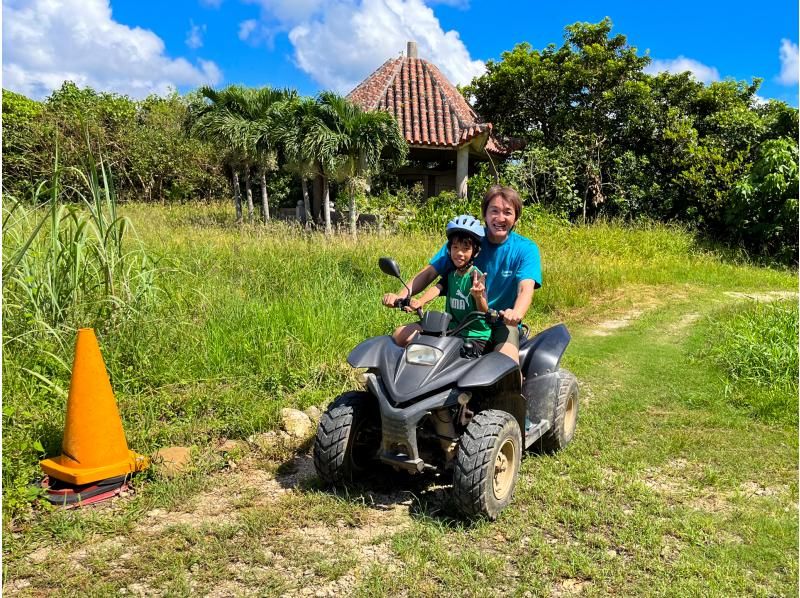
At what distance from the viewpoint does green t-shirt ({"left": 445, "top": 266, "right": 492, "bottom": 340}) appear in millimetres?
3559

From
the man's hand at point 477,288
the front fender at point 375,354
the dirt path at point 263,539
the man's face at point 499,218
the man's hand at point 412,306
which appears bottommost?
the dirt path at point 263,539

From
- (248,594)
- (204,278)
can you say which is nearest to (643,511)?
(248,594)

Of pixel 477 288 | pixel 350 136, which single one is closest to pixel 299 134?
pixel 350 136

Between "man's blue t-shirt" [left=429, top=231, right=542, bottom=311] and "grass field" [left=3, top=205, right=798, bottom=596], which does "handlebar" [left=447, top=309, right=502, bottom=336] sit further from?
"grass field" [left=3, top=205, right=798, bottom=596]

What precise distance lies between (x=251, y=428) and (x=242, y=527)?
1193mm

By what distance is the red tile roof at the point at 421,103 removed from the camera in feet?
49.8

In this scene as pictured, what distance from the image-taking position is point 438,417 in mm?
3242

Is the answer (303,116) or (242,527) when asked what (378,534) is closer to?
(242,527)

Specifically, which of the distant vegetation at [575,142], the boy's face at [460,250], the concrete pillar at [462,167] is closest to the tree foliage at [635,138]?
the distant vegetation at [575,142]

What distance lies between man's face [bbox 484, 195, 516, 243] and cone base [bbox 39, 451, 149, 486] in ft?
7.95

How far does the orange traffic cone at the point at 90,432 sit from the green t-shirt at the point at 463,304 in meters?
2.00

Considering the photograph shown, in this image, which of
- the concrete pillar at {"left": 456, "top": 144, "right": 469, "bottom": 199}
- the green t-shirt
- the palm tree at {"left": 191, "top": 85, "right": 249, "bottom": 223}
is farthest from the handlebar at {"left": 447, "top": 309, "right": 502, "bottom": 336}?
the concrete pillar at {"left": 456, "top": 144, "right": 469, "bottom": 199}

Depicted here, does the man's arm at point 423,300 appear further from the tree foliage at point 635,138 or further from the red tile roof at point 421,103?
the tree foliage at point 635,138

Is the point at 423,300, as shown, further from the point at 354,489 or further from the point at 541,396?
the point at 354,489
